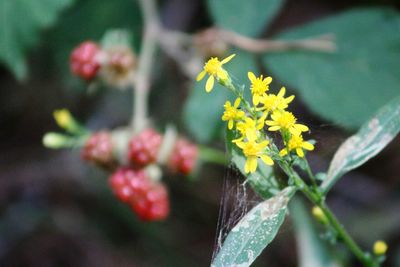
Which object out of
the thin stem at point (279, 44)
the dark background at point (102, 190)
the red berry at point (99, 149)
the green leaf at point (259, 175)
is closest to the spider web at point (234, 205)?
the green leaf at point (259, 175)

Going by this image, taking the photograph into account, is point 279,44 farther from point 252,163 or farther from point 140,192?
point 252,163

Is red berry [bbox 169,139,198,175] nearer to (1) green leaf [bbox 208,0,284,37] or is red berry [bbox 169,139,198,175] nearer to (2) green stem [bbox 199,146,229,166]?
(2) green stem [bbox 199,146,229,166]

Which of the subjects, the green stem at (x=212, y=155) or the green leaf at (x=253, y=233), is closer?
the green leaf at (x=253, y=233)

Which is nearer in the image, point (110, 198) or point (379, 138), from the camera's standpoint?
point (379, 138)

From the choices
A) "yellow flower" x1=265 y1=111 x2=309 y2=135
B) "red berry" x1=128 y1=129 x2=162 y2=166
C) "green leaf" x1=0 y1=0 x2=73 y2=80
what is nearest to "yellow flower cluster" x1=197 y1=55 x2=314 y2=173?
"yellow flower" x1=265 y1=111 x2=309 y2=135

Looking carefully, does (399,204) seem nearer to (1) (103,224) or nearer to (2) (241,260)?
(1) (103,224)

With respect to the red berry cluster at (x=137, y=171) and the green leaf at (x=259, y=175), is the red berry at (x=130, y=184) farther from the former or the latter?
the green leaf at (x=259, y=175)

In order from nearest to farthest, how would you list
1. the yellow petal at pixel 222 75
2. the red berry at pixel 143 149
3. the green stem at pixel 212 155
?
the yellow petal at pixel 222 75, the red berry at pixel 143 149, the green stem at pixel 212 155

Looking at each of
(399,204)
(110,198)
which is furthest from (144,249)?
(399,204)
